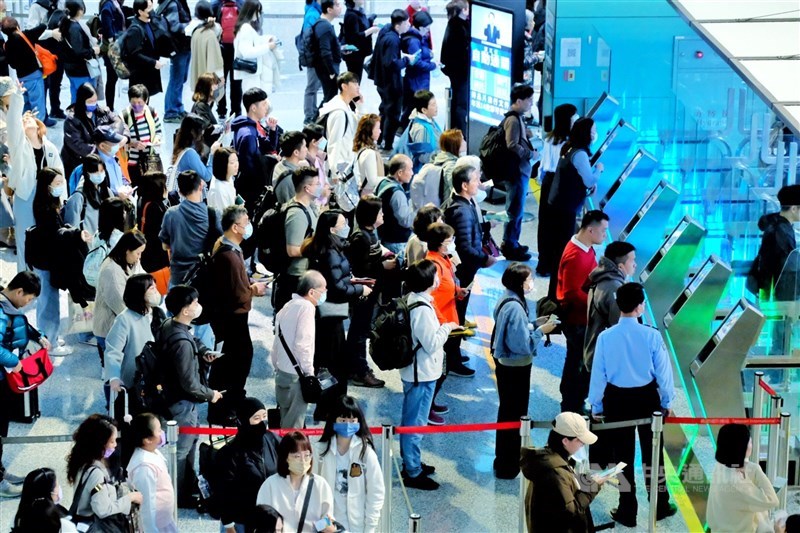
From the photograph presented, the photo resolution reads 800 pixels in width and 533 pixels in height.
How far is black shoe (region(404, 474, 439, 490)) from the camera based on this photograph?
8.54 metres

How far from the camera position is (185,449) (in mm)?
7988

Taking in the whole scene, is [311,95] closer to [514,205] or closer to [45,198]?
[514,205]

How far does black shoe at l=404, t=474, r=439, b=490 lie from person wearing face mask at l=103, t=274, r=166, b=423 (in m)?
1.82

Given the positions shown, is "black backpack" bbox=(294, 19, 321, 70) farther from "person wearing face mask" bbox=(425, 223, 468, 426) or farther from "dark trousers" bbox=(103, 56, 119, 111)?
"person wearing face mask" bbox=(425, 223, 468, 426)

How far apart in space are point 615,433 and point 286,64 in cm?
1459

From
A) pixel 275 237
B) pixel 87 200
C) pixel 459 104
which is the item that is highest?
pixel 459 104

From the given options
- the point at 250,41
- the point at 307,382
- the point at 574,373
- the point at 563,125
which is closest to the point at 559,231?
the point at 563,125

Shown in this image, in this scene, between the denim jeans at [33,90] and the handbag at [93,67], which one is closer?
the denim jeans at [33,90]

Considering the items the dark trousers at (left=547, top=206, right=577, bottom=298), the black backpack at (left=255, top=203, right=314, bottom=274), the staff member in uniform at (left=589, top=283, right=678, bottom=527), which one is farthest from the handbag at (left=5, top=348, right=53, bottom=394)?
the dark trousers at (left=547, top=206, right=577, bottom=298)

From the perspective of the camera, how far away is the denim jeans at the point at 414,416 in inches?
333

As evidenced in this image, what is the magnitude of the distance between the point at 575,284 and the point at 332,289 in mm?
1629

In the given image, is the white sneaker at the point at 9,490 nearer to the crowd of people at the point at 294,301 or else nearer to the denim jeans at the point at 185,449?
the crowd of people at the point at 294,301

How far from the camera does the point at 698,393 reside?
9.01m

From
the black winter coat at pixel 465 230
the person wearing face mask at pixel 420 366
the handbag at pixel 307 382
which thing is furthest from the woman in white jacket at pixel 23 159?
the person wearing face mask at pixel 420 366
